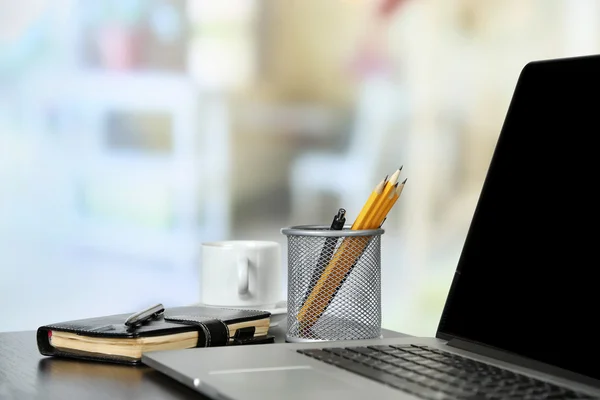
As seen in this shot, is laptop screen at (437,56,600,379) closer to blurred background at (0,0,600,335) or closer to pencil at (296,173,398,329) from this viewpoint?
pencil at (296,173,398,329)

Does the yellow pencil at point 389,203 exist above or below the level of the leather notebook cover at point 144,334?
above

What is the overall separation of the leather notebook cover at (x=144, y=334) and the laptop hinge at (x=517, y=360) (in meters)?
0.22

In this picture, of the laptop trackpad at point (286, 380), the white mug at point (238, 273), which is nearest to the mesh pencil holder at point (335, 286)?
the white mug at point (238, 273)

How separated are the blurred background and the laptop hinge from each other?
51.6 inches

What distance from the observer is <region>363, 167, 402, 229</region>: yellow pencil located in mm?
863

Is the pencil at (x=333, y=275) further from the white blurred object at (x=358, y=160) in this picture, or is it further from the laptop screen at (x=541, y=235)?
the white blurred object at (x=358, y=160)

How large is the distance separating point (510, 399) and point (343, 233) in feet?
1.14

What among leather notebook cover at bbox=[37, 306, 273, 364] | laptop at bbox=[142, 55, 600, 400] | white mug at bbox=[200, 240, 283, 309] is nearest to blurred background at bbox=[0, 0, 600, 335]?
white mug at bbox=[200, 240, 283, 309]

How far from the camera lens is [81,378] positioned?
0.71m

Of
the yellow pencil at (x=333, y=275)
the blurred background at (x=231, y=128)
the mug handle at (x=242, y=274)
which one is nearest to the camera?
the yellow pencil at (x=333, y=275)

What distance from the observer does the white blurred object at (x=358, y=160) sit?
2.24m

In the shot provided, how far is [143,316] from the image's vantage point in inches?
32.4

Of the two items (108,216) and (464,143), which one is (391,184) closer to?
(108,216)

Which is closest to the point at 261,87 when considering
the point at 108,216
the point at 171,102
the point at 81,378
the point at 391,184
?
the point at 171,102
